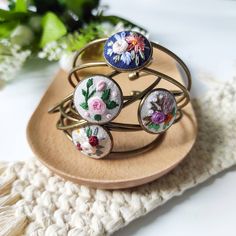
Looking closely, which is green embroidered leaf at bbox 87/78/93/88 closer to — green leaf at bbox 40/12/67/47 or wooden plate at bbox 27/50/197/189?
wooden plate at bbox 27/50/197/189

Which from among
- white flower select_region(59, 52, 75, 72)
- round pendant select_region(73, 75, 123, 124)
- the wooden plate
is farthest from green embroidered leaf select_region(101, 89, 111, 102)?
white flower select_region(59, 52, 75, 72)

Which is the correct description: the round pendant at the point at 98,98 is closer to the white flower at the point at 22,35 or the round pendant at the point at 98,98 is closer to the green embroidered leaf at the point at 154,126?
the green embroidered leaf at the point at 154,126

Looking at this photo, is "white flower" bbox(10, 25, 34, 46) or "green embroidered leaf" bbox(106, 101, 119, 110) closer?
"green embroidered leaf" bbox(106, 101, 119, 110)

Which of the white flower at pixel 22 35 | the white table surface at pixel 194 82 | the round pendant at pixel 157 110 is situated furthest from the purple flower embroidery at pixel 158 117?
the white flower at pixel 22 35

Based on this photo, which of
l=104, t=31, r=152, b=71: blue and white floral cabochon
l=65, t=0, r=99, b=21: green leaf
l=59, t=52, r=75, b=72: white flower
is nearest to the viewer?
l=104, t=31, r=152, b=71: blue and white floral cabochon

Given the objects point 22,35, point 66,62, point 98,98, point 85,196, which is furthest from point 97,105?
point 22,35

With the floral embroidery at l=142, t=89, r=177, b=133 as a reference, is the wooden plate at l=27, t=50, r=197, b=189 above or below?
below

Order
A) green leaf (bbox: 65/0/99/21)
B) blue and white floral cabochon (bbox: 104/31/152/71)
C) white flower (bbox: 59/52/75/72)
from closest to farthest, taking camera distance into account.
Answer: blue and white floral cabochon (bbox: 104/31/152/71), white flower (bbox: 59/52/75/72), green leaf (bbox: 65/0/99/21)

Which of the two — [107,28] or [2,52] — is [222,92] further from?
[2,52]
